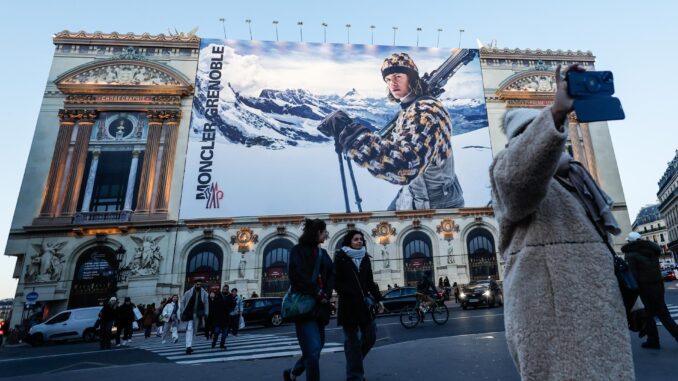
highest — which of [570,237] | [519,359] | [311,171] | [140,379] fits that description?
[311,171]

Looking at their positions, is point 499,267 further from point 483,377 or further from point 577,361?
point 577,361

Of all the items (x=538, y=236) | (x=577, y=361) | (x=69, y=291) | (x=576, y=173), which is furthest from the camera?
(x=69, y=291)

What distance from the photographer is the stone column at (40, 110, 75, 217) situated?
25453 millimetres

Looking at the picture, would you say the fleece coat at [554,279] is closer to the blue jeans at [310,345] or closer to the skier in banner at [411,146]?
the blue jeans at [310,345]

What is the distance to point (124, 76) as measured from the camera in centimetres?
2970

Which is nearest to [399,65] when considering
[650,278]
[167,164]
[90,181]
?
[167,164]

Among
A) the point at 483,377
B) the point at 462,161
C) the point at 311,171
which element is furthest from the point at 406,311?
the point at 462,161

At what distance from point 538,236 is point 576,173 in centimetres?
35

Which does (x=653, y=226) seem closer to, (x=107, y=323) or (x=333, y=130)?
(x=333, y=130)

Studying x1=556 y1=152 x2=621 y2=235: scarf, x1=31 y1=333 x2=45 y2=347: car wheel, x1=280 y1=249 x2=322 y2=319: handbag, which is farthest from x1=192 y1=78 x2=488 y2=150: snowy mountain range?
x1=556 y1=152 x2=621 y2=235: scarf

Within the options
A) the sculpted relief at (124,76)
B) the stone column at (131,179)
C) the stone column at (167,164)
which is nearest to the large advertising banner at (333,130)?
the stone column at (167,164)

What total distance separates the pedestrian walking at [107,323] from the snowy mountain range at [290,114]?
58.3 ft

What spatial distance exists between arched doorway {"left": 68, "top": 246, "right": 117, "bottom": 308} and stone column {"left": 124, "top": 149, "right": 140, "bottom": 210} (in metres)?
3.24

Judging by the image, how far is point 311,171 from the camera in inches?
1137
